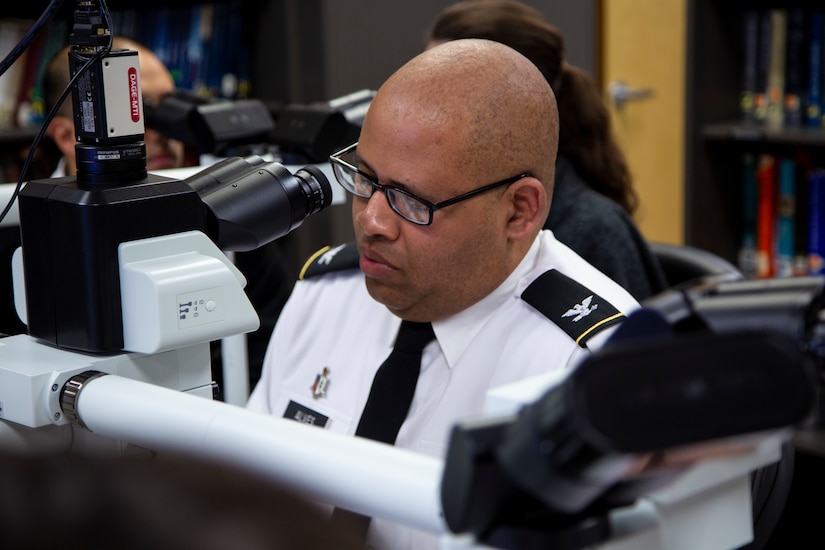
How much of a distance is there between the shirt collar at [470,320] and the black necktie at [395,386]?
22 mm

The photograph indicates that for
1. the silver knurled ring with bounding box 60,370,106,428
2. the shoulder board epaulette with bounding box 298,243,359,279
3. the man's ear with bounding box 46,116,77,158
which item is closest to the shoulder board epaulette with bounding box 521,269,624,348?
Answer: the shoulder board epaulette with bounding box 298,243,359,279

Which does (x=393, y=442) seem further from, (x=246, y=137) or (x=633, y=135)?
(x=633, y=135)

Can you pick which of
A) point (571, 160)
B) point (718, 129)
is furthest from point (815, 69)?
point (571, 160)

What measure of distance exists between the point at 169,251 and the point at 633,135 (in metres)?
2.88

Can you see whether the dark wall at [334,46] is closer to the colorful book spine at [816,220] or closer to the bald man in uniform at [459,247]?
the colorful book spine at [816,220]

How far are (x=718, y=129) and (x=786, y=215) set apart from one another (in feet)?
1.11

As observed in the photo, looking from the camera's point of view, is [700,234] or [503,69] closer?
[503,69]

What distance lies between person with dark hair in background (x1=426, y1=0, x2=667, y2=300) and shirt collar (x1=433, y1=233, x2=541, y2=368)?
65cm

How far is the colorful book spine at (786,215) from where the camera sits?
127 inches

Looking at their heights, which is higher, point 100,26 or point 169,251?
point 100,26

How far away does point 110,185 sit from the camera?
904 millimetres

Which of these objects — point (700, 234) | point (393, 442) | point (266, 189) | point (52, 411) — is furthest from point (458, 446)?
point (700, 234)

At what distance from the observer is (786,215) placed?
3.25m

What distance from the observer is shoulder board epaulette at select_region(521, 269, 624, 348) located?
1273 millimetres
